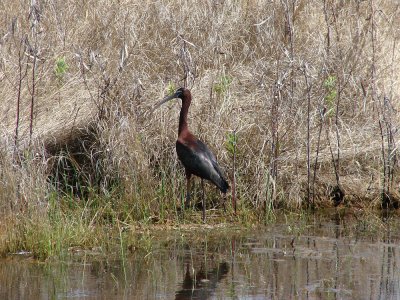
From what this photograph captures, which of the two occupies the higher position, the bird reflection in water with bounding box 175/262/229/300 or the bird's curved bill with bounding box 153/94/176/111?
the bird's curved bill with bounding box 153/94/176/111

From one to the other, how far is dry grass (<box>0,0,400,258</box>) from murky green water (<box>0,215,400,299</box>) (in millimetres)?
843

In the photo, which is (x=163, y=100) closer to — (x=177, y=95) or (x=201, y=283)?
(x=177, y=95)

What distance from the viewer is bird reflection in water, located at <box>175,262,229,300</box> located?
670cm

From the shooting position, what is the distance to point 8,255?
768 centimetres

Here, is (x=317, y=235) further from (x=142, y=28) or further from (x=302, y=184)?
(x=142, y=28)

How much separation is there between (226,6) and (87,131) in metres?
3.06

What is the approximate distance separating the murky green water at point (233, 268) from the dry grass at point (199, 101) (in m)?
0.84

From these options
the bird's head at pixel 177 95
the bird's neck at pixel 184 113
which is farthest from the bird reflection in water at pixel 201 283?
the bird's head at pixel 177 95

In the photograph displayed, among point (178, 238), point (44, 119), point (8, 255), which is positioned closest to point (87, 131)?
point (44, 119)

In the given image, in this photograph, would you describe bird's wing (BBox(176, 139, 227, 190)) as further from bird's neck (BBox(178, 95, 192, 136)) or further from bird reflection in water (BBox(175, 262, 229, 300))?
bird reflection in water (BBox(175, 262, 229, 300))

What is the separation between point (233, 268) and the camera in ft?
24.8

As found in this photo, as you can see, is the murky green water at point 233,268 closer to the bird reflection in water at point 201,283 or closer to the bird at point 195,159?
the bird reflection in water at point 201,283

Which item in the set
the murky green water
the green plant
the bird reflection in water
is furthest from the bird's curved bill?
the bird reflection in water

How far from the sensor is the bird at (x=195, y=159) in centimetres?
928
